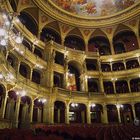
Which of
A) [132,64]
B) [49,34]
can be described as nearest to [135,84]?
[132,64]

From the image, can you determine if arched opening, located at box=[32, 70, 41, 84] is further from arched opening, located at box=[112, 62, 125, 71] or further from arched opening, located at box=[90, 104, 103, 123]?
arched opening, located at box=[112, 62, 125, 71]

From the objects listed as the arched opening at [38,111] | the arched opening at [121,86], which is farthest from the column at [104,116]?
the arched opening at [38,111]

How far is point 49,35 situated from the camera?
26.2 meters

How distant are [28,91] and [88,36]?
1601 cm

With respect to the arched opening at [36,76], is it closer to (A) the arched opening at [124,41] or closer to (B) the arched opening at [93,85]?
(B) the arched opening at [93,85]

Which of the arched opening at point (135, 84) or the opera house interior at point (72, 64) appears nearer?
the opera house interior at point (72, 64)

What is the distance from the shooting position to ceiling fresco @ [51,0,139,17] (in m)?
25.9

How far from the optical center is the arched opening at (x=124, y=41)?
27311mm

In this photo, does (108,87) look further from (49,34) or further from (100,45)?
(49,34)

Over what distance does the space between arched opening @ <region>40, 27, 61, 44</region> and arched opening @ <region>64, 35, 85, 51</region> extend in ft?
6.70

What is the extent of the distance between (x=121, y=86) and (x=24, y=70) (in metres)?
14.3

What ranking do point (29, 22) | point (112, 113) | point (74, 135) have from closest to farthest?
point (74, 135), point (112, 113), point (29, 22)

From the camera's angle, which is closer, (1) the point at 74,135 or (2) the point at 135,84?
(1) the point at 74,135

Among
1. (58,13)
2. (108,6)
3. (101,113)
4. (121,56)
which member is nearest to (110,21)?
(108,6)
